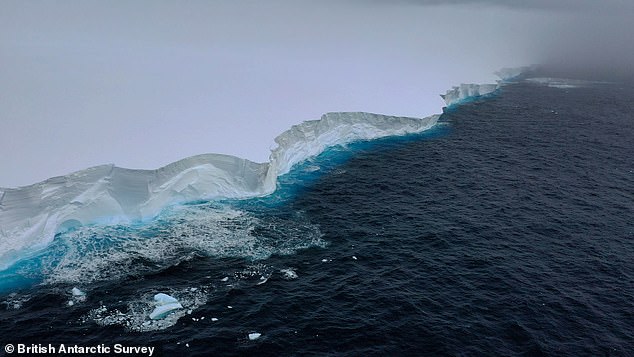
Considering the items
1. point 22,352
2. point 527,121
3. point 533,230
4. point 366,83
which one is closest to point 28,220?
point 22,352

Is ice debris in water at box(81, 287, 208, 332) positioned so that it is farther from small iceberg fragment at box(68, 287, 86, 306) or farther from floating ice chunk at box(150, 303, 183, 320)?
small iceberg fragment at box(68, 287, 86, 306)

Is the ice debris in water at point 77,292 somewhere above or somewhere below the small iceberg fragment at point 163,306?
above

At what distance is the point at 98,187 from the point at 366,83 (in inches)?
1741

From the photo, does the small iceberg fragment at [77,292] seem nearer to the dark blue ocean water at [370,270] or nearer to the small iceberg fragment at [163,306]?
the dark blue ocean water at [370,270]

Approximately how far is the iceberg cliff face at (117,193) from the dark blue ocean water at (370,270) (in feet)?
4.27

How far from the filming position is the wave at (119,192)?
103 feet

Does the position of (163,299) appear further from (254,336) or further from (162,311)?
(254,336)

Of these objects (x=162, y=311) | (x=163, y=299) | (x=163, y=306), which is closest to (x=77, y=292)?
(x=163, y=299)

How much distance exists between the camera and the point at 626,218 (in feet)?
124

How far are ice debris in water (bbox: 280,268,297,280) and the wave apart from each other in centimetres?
1322

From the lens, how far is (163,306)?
24.8 m

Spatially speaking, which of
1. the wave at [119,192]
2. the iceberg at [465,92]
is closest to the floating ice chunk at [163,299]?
the wave at [119,192]

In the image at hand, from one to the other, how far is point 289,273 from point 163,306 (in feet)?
27.6

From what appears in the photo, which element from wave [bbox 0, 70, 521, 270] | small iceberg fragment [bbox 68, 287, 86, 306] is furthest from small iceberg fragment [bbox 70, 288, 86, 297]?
wave [bbox 0, 70, 521, 270]
